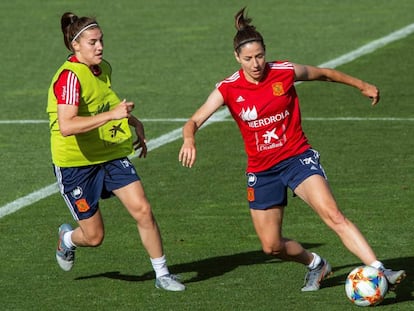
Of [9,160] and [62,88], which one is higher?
[62,88]

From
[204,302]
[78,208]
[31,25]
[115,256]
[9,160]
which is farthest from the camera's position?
[31,25]

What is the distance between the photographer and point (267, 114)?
11117mm

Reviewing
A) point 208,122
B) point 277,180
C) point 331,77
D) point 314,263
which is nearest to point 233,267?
point 314,263

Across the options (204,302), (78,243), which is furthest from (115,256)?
(204,302)

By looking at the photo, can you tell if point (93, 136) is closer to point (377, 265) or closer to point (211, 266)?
point (211, 266)

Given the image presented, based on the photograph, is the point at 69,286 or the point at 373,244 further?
the point at 373,244

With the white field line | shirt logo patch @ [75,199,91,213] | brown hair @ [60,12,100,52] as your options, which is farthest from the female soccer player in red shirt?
the white field line

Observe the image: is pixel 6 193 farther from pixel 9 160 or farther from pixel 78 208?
pixel 78 208

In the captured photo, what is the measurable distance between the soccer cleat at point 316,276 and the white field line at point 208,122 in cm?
414

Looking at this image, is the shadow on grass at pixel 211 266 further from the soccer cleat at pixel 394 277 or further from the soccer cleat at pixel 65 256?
the soccer cleat at pixel 394 277

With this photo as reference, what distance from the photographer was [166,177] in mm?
15844

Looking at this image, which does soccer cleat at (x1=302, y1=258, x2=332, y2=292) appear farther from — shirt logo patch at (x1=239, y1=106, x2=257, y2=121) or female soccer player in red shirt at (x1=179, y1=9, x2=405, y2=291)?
shirt logo patch at (x1=239, y1=106, x2=257, y2=121)

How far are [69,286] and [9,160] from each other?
214 inches

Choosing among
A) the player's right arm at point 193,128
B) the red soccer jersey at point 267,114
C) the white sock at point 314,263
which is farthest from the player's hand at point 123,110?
the white sock at point 314,263
